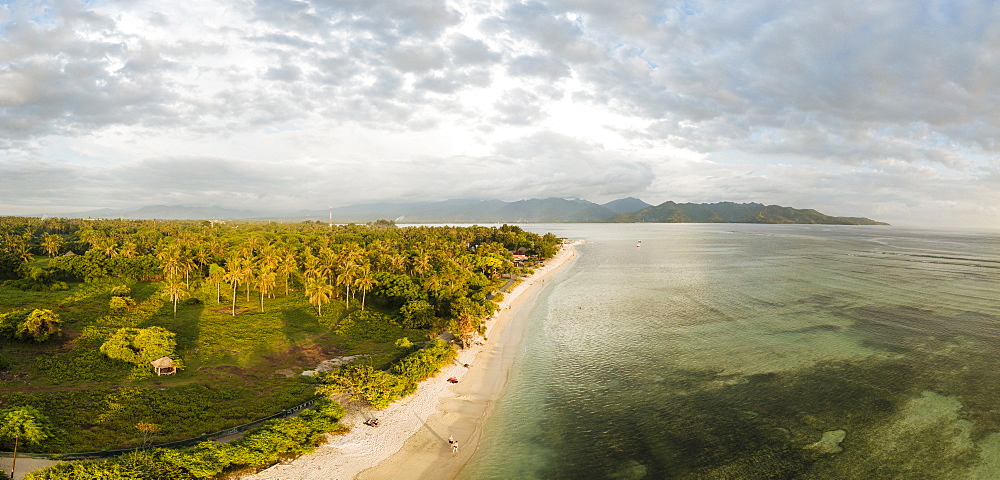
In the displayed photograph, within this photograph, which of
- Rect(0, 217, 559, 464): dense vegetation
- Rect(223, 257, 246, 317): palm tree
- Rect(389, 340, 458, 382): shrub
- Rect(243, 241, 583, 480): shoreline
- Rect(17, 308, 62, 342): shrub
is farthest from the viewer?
Rect(223, 257, 246, 317): palm tree

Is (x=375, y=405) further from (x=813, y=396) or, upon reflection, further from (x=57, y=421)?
(x=813, y=396)

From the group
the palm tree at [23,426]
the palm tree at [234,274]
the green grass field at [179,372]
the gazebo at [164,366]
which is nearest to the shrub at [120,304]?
the green grass field at [179,372]

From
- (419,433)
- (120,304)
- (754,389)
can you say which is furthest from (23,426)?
(754,389)

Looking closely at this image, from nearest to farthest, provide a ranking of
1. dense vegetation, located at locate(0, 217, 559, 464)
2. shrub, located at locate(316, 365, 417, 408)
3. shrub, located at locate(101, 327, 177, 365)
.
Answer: dense vegetation, located at locate(0, 217, 559, 464)
shrub, located at locate(316, 365, 417, 408)
shrub, located at locate(101, 327, 177, 365)

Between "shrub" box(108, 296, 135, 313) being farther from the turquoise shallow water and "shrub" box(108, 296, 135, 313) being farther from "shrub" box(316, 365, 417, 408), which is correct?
the turquoise shallow water

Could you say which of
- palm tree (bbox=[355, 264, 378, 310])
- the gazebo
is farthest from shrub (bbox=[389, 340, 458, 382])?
palm tree (bbox=[355, 264, 378, 310])

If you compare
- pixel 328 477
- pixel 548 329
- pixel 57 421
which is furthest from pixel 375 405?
pixel 548 329
